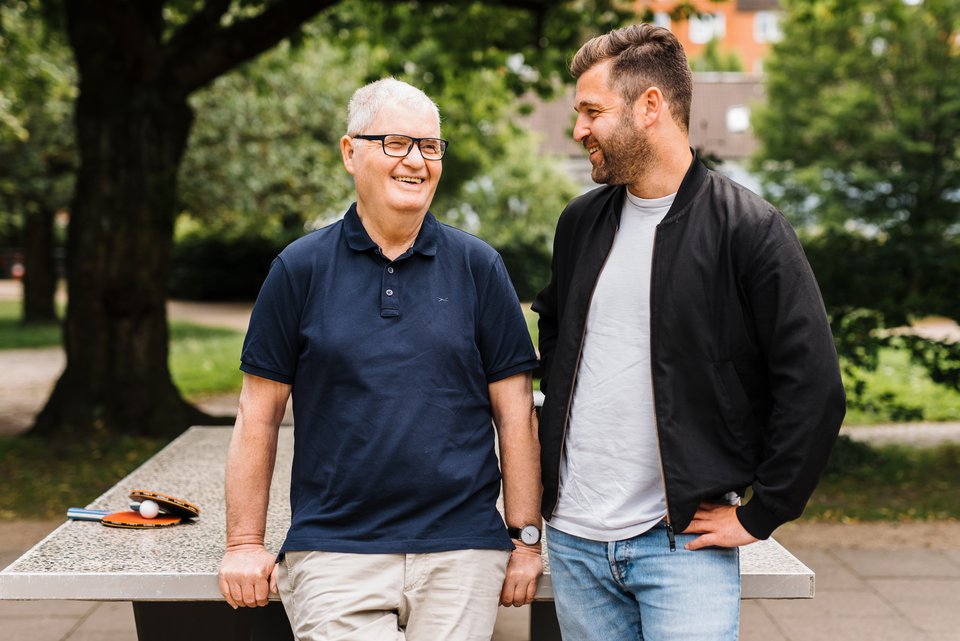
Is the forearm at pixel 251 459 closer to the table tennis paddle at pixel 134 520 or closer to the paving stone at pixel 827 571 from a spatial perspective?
the table tennis paddle at pixel 134 520

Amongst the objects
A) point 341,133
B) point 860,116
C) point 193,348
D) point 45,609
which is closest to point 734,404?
point 45,609

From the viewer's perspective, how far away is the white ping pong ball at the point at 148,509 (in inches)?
128

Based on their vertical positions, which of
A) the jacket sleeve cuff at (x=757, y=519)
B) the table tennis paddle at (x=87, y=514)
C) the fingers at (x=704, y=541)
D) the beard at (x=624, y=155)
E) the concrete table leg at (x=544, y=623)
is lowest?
the concrete table leg at (x=544, y=623)

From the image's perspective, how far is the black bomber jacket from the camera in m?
2.09

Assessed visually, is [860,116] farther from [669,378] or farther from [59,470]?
[669,378]

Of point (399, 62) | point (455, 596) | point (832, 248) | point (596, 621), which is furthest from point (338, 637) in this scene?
point (399, 62)

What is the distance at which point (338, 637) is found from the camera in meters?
2.29

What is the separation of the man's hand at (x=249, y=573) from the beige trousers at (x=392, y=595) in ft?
0.29

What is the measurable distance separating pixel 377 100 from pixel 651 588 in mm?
1248

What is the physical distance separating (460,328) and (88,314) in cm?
638

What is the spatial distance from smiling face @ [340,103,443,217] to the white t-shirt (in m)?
0.46

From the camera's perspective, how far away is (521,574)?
2.50m

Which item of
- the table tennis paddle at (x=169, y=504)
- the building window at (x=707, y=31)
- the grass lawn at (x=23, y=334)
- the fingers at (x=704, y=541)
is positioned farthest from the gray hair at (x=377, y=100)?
the building window at (x=707, y=31)

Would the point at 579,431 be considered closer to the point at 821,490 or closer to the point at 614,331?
the point at 614,331
